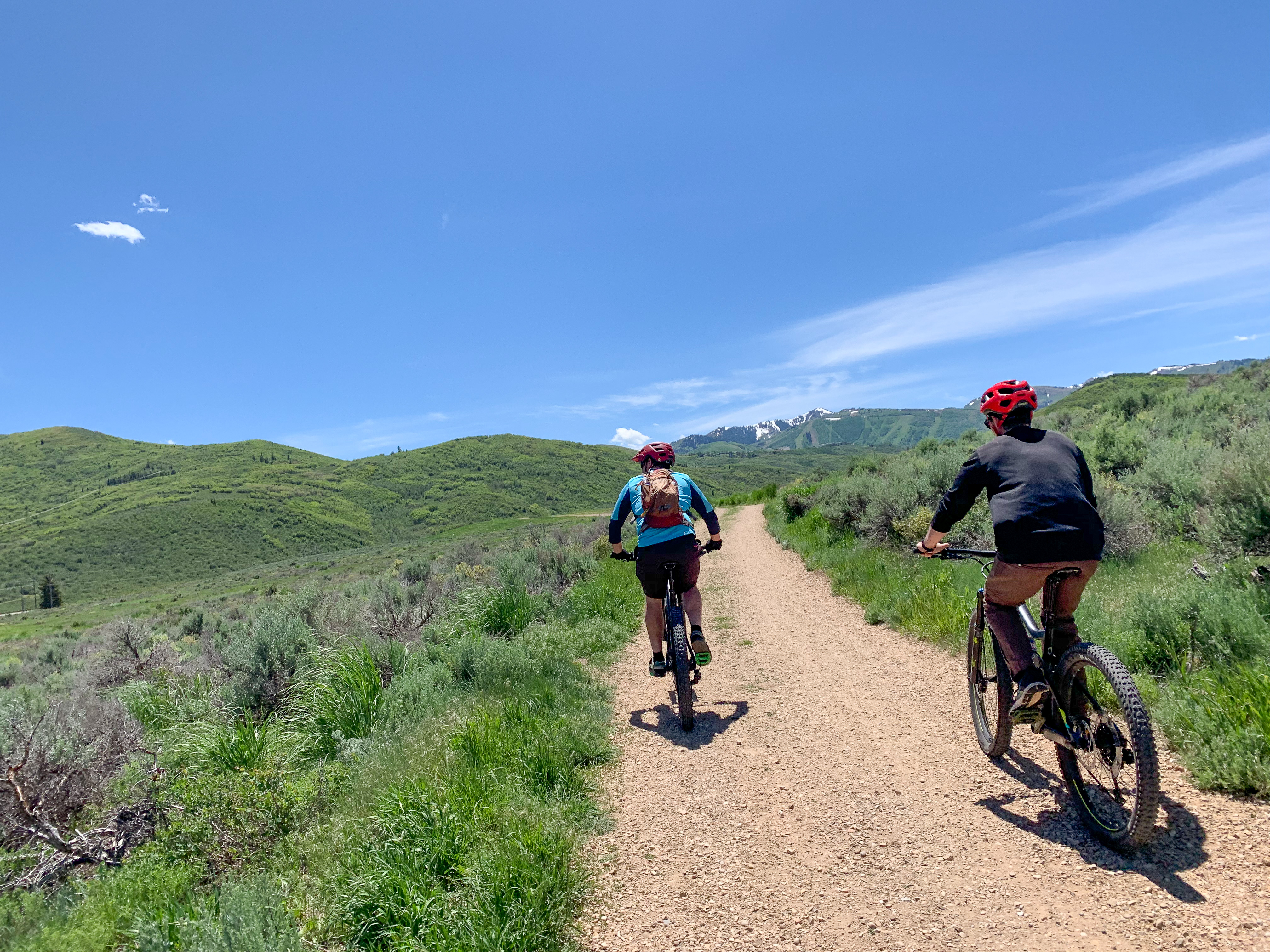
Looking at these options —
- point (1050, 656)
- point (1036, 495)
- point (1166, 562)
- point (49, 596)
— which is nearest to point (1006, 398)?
point (1036, 495)

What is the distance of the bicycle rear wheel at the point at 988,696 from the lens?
149 inches

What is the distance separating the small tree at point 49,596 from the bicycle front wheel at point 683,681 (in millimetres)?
93220

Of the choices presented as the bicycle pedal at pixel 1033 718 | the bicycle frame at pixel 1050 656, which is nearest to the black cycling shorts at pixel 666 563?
the bicycle frame at pixel 1050 656

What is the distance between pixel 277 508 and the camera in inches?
4788

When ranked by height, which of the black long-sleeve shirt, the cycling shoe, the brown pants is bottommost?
the cycling shoe

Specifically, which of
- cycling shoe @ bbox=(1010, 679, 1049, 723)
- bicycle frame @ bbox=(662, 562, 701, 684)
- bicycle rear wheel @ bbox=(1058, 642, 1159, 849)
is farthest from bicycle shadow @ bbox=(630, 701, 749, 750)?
bicycle rear wheel @ bbox=(1058, 642, 1159, 849)

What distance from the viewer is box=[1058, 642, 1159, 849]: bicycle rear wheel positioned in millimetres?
2658

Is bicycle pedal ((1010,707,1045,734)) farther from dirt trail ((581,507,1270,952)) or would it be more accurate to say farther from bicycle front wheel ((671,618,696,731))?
bicycle front wheel ((671,618,696,731))

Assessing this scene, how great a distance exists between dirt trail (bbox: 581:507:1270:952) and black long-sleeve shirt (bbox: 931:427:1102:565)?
1.44 m

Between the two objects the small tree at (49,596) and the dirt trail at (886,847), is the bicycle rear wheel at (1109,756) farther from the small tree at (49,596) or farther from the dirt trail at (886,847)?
the small tree at (49,596)

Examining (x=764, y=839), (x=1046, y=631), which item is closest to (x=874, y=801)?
(x=764, y=839)

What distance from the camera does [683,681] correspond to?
5148 millimetres

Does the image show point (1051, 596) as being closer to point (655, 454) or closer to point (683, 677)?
point (683, 677)

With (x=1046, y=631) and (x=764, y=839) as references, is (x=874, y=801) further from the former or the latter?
(x=1046, y=631)
